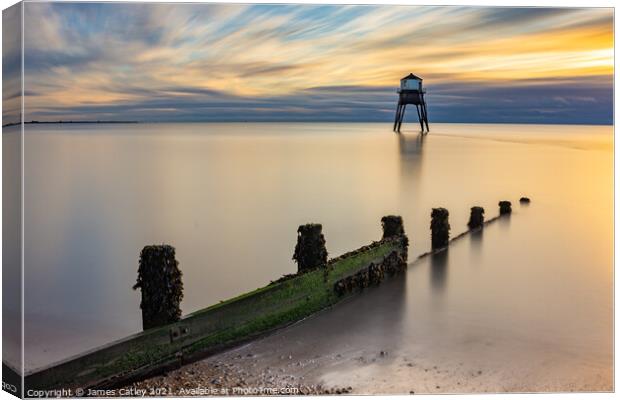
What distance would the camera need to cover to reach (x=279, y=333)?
742cm

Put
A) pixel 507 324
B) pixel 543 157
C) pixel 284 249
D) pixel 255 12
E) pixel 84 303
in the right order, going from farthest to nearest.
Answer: pixel 543 157
pixel 284 249
pixel 84 303
pixel 507 324
pixel 255 12

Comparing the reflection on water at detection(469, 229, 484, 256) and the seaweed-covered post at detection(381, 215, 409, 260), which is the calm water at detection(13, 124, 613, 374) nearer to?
the reflection on water at detection(469, 229, 484, 256)

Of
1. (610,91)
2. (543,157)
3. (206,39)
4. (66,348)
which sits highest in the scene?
(206,39)

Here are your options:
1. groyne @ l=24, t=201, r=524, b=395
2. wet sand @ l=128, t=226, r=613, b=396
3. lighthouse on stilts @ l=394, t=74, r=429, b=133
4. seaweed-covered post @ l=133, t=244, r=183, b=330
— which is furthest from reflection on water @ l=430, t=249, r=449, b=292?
seaweed-covered post @ l=133, t=244, r=183, b=330

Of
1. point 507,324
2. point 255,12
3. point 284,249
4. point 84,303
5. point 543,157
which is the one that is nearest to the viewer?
point 255,12

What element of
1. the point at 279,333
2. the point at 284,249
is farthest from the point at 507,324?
the point at 284,249

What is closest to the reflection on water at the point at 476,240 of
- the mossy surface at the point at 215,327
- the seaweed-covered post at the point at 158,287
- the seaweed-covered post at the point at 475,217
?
the seaweed-covered post at the point at 475,217

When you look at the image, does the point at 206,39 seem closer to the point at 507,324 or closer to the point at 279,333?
the point at 279,333

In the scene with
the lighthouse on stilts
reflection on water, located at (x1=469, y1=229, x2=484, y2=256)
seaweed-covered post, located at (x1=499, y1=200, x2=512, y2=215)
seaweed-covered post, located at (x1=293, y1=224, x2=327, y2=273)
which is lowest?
reflection on water, located at (x1=469, y1=229, x2=484, y2=256)

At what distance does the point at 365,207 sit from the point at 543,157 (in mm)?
3645

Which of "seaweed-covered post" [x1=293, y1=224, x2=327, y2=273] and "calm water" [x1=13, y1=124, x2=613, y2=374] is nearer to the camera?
"calm water" [x1=13, y1=124, x2=613, y2=374]

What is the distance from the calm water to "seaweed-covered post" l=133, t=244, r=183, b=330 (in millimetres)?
1183

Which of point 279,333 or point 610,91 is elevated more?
point 610,91

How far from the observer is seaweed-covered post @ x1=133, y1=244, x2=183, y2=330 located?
674cm
